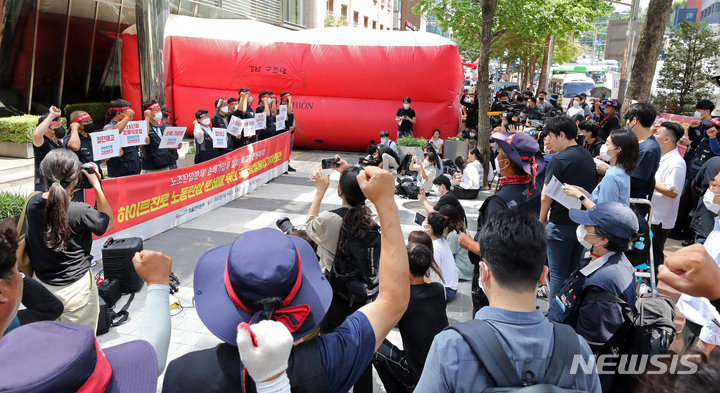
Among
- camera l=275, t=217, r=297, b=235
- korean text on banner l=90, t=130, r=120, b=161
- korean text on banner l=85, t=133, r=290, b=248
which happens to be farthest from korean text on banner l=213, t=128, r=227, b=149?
camera l=275, t=217, r=297, b=235

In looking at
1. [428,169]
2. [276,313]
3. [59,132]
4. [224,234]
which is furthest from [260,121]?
[276,313]

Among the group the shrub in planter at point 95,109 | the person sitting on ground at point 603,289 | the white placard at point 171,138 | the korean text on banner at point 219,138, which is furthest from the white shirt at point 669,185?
the shrub in planter at point 95,109

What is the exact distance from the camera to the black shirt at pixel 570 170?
450cm

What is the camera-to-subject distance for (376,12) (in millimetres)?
41219

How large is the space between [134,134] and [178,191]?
1.16 meters

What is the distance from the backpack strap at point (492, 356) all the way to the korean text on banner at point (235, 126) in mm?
9696

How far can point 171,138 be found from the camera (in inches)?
344

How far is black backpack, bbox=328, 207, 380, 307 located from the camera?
3223 mm

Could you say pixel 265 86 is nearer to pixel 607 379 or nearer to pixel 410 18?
pixel 607 379

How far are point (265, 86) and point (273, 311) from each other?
14.2m

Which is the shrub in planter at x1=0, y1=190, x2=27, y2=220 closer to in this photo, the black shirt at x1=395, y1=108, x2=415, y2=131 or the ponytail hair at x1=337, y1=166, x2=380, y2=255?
the ponytail hair at x1=337, y1=166, x2=380, y2=255

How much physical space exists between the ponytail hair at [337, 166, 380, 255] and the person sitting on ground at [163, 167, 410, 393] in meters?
1.37

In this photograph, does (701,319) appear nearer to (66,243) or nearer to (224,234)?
(66,243)

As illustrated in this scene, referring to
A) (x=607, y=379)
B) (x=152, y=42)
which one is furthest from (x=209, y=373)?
(x=152, y=42)
